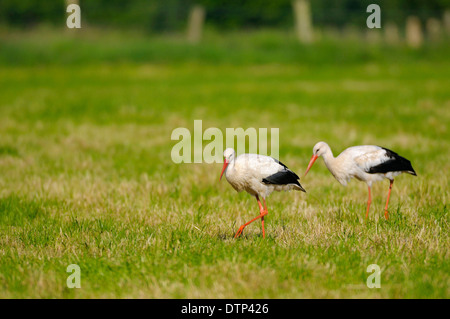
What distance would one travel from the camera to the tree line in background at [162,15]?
32.3 metres

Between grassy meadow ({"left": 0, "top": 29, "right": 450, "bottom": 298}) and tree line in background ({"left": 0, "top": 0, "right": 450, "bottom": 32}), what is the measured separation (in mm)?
14674

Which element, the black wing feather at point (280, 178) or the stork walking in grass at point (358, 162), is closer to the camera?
the black wing feather at point (280, 178)

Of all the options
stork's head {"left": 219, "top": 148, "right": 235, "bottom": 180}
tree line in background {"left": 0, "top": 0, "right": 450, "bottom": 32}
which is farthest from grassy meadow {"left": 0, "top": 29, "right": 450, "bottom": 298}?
tree line in background {"left": 0, "top": 0, "right": 450, "bottom": 32}

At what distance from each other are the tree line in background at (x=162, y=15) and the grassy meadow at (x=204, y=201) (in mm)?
14674

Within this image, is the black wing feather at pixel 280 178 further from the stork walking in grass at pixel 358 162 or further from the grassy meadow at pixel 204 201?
the grassy meadow at pixel 204 201

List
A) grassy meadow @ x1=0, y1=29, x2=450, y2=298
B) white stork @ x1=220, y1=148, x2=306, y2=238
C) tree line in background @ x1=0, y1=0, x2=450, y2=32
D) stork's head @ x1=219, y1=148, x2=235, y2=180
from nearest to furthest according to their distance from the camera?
grassy meadow @ x1=0, y1=29, x2=450, y2=298 < stork's head @ x1=219, y1=148, x2=235, y2=180 < white stork @ x1=220, y1=148, x2=306, y2=238 < tree line in background @ x1=0, y1=0, x2=450, y2=32

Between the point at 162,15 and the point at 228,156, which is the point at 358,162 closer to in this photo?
the point at 228,156

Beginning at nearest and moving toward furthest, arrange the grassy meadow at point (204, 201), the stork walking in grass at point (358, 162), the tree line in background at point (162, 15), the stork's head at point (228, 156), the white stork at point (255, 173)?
the grassy meadow at point (204, 201), the stork's head at point (228, 156), the white stork at point (255, 173), the stork walking in grass at point (358, 162), the tree line in background at point (162, 15)

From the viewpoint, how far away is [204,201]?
6074 mm

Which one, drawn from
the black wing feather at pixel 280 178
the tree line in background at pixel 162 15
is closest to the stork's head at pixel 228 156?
the black wing feather at pixel 280 178

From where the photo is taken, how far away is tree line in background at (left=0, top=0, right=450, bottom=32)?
3228 cm

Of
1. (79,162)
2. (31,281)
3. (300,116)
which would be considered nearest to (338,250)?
(31,281)

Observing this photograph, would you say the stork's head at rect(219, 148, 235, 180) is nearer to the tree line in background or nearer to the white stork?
the white stork
